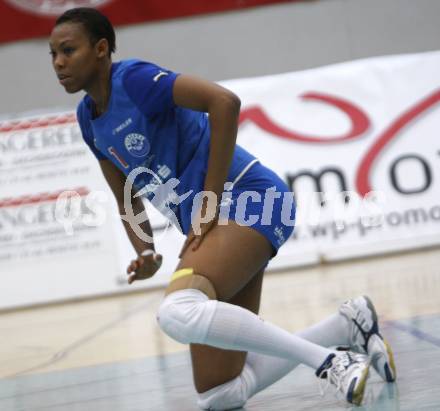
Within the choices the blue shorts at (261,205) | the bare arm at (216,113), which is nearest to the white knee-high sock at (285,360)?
the blue shorts at (261,205)

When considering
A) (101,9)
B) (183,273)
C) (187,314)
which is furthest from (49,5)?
(187,314)

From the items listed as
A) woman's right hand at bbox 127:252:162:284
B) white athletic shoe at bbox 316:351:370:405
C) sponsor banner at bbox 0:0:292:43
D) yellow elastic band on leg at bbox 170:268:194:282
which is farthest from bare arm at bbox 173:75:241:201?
sponsor banner at bbox 0:0:292:43

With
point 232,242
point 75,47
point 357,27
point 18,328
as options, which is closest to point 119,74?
point 75,47

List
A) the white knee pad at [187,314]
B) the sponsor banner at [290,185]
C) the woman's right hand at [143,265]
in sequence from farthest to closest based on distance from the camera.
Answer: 1. the sponsor banner at [290,185]
2. the woman's right hand at [143,265]
3. the white knee pad at [187,314]

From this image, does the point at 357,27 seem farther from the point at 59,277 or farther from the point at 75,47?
the point at 75,47

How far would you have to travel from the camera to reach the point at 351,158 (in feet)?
27.2

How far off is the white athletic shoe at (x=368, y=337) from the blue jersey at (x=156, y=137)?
0.67m

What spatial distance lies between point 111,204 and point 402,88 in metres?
2.86

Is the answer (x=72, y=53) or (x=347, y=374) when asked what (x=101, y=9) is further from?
(x=347, y=374)

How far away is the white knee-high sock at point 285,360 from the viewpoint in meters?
3.00

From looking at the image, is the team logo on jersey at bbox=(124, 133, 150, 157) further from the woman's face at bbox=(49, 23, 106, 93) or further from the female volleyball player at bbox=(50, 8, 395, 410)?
the woman's face at bbox=(49, 23, 106, 93)

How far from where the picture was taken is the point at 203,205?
2717 millimetres

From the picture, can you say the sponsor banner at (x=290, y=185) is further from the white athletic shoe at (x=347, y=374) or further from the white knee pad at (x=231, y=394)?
the white athletic shoe at (x=347, y=374)

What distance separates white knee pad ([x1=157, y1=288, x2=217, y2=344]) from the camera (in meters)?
2.57
